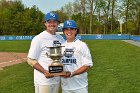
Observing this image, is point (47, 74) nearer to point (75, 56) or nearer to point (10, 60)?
point (75, 56)

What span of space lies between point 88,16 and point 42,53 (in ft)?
260

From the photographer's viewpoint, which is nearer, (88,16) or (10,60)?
(10,60)

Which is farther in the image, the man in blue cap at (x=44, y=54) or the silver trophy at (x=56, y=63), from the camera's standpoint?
the man in blue cap at (x=44, y=54)

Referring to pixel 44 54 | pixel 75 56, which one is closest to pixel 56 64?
pixel 75 56

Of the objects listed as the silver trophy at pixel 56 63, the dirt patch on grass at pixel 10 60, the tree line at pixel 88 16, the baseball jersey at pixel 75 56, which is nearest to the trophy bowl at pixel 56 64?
the silver trophy at pixel 56 63

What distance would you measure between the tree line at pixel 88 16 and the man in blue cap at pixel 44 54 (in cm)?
6601

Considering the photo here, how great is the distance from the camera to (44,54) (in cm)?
526

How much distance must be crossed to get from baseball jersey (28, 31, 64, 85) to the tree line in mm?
66015

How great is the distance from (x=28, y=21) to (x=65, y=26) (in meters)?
69.7

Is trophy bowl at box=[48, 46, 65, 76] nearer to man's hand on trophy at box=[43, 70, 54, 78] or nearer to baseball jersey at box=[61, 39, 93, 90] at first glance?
man's hand on trophy at box=[43, 70, 54, 78]

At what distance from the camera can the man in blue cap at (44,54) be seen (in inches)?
205

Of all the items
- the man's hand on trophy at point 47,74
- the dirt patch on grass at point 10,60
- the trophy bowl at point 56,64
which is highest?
the trophy bowl at point 56,64

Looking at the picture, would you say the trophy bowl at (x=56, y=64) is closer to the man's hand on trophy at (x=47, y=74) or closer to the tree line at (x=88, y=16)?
the man's hand on trophy at (x=47, y=74)

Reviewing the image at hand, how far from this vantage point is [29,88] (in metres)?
10.6
